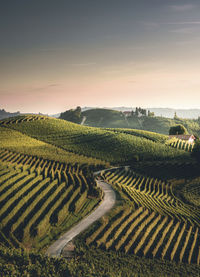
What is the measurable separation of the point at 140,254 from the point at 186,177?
38.6m

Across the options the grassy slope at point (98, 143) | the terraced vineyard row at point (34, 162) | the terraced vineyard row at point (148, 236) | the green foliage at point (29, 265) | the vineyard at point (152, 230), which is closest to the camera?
the green foliage at point (29, 265)

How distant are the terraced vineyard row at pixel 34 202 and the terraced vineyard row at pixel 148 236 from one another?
16.7 ft

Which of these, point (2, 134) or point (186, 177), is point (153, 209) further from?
point (2, 134)

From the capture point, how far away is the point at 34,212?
29453mm

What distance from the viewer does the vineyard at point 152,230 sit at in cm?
2603

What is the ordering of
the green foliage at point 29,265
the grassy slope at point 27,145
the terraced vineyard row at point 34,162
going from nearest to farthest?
the green foliage at point 29,265 → the terraced vineyard row at point 34,162 → the grassy slope at point 27,145

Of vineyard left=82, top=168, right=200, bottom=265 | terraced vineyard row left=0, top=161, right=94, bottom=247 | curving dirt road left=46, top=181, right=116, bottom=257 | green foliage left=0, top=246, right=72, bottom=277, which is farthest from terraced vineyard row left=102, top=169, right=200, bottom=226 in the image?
green foliage left=0, top=246, right=72, bottom=277

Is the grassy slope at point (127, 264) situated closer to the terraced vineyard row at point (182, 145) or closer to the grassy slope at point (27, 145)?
the grassy slope at point (27, 145)

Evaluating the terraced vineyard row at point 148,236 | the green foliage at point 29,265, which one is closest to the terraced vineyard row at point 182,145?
the terraced vineyard row at point 148,236

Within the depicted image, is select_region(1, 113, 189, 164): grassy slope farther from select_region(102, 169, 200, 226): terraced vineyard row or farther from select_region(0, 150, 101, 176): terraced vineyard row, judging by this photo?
select_region(0, 150, 101, 176): terraced vineyard row

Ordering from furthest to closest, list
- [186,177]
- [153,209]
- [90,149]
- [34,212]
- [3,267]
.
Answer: [90,149], [186,177], [153,209], [34,212], [3,267]

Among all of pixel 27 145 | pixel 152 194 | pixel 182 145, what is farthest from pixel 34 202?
pixel 182 145

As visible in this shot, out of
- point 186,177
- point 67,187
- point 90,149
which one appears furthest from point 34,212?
point 90,149

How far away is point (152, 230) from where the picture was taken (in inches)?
1190
